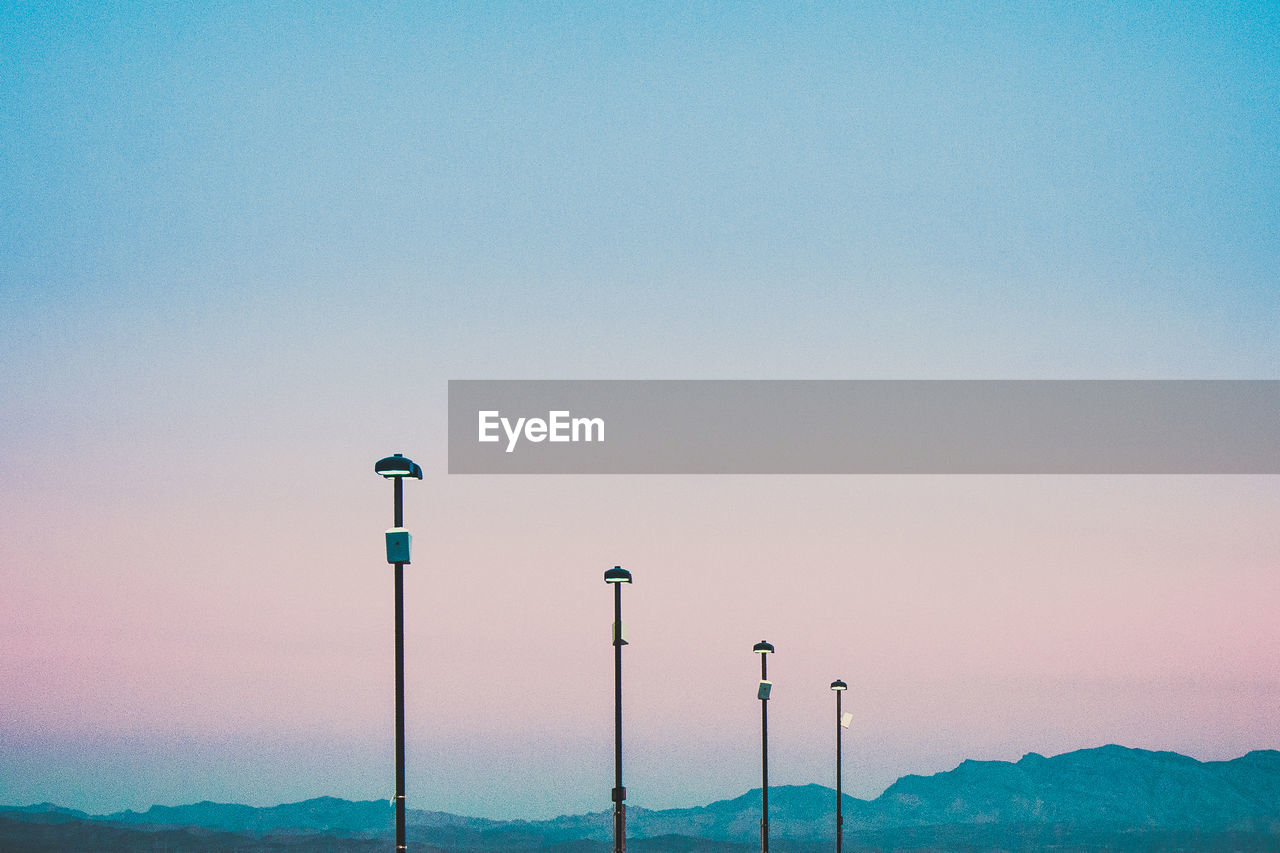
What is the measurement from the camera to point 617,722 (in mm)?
33469

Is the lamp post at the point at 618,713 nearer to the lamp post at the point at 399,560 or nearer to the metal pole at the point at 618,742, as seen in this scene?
the metal pole at the point at 618,742

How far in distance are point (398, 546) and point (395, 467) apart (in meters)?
1.05

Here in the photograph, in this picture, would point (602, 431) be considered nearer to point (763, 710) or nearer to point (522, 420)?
point (522, 420)

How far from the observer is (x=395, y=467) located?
22234 mm

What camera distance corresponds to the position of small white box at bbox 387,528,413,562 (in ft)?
72.7

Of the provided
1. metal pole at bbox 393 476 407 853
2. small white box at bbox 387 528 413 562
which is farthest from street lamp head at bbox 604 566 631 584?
small white box at bbox 387 528 413 562

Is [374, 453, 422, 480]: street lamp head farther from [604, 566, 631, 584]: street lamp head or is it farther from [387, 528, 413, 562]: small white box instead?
[604, 566, 631, 584]: street lamp head

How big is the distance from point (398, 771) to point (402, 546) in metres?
2.97

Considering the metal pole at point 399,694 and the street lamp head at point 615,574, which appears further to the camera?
the street lamp head at point 615,574

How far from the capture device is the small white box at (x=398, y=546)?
872 inches

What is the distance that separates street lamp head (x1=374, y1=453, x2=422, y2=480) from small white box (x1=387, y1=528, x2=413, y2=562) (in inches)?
29.9

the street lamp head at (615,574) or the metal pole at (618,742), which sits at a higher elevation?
the street lamp head at (615,574)

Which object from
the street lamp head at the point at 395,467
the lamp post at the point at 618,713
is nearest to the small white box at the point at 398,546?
the street lamp head at the point at 395,467

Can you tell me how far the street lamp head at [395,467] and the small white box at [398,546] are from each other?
76 centimetres
